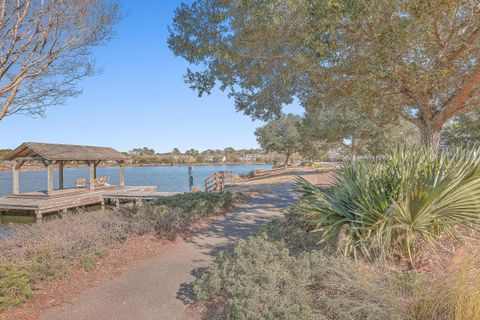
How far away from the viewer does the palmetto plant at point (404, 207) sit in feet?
15.3

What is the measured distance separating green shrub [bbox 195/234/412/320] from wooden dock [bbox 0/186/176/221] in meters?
18.1

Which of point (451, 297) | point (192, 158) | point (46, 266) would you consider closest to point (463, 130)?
point (451, 297)

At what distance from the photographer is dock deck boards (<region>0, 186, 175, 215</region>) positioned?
19.2 meters

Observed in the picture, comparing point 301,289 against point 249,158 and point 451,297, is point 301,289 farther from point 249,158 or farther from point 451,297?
point 249,158

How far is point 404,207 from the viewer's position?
4.63m

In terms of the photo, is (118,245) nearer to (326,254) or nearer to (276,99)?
(326,254)

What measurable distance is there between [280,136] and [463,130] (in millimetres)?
22333

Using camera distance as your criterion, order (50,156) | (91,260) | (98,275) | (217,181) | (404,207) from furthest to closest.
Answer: (217,181) → (50,156) → (91,260) → (98,275) → (404,207)

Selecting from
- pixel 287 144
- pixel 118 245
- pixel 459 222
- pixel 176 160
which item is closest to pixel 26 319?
pixel 118 245

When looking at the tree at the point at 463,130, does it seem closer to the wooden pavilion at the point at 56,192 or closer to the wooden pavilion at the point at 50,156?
the wooden pavilion at the point at 56,192

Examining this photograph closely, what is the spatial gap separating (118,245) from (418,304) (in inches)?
244

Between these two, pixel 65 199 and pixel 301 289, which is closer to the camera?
pixel 301 289

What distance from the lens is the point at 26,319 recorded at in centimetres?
444

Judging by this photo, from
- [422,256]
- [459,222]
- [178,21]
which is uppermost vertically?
[178,21]
